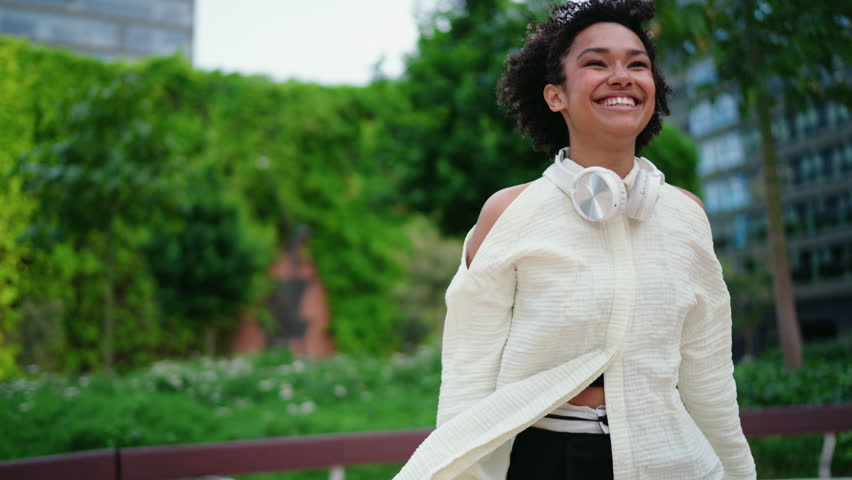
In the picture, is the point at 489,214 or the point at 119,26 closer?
the point at 489,214

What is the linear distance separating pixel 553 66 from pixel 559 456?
0.78 metres

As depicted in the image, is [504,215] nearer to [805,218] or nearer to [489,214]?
[489,214]

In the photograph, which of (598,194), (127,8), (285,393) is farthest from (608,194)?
(127,8)

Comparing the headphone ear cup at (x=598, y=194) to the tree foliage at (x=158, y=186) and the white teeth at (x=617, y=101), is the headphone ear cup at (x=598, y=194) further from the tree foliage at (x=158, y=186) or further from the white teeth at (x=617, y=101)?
the tree foliage at (x=158, y=186)

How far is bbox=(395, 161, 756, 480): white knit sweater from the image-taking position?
1373mm

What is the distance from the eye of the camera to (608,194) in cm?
140

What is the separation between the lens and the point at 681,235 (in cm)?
151

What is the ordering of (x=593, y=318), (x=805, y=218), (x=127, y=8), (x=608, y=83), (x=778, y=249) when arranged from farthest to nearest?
(x=127, y=8) < (x=805, y=218) < (x=778, y=249) < (x=608, y=83) < (x=593, y=318)

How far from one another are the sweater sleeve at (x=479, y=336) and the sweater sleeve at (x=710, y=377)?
38 cm

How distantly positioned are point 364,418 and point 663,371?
18.6 feet

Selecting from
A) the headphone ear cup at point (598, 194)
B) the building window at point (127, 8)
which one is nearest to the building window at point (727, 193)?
the headphone ear cup at point (598, 194)

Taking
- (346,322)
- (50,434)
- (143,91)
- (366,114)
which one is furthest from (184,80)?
(50,434)

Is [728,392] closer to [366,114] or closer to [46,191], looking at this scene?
[46,191]

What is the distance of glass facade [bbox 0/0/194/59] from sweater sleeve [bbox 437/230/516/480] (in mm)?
40555
